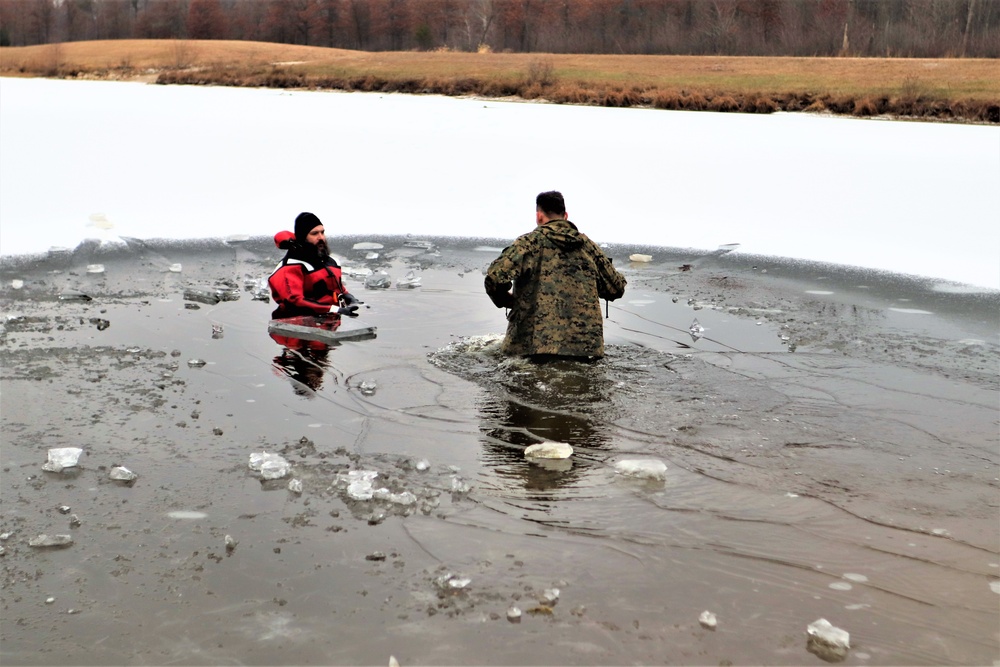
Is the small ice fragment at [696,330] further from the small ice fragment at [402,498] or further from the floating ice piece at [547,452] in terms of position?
the small ice fragment at [402,498]

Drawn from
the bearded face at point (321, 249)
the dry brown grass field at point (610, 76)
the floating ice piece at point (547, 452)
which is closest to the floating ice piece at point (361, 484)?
the floating ice piece at point (547, 452)

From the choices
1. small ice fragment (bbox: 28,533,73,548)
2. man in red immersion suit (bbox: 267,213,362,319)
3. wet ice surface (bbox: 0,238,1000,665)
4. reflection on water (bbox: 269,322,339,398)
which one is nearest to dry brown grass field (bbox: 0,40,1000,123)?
wet ice surface (bbox: 0,238,1000,665)

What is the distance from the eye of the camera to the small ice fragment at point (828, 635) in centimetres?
372

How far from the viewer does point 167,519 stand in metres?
4.70

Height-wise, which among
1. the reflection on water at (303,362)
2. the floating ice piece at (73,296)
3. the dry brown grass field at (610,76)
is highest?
the dry brown grass field at (610,76)

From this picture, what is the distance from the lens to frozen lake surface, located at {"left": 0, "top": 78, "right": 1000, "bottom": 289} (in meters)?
12.8

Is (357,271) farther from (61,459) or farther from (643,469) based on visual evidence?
(643,469)

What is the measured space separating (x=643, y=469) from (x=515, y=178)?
37.5ft

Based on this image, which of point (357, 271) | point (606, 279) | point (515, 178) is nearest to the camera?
point (606, 279)

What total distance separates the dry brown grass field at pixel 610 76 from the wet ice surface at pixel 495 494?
1385cm

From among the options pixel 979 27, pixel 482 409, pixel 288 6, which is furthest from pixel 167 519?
pixel 288 6

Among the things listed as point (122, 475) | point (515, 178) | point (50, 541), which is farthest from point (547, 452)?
point (515, 178)

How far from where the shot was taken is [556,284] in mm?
6945

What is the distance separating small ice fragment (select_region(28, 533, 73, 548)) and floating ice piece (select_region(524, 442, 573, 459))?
7.63 feet
